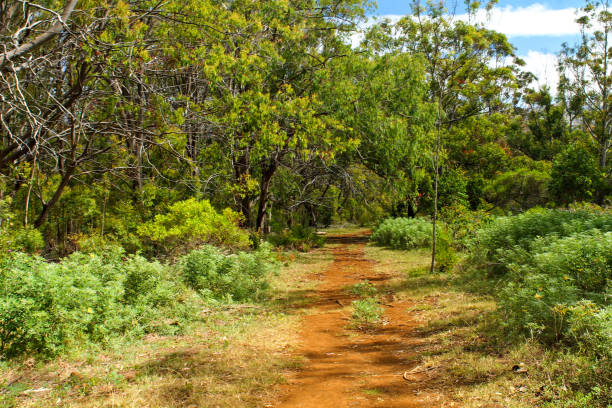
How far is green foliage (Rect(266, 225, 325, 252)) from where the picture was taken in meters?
19.4

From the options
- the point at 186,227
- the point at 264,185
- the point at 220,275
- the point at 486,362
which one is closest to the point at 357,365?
the point at 486,362

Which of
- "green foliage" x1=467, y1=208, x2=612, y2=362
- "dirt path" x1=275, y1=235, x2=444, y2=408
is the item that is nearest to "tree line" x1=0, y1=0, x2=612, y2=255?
"dirt path" x1=275, y1=235, x2=444, y2=408

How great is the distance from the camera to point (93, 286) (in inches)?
227

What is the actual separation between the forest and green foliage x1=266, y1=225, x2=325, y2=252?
14cm

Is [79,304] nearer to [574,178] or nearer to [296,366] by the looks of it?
[296,366]

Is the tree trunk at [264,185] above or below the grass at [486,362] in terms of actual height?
above

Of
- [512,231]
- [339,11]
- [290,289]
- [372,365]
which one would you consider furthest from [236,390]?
[339,11]

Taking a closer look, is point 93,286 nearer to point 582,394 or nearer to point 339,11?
point 582,394

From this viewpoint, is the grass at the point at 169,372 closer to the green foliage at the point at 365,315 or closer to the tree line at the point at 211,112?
the green foliage at the point at 365,315

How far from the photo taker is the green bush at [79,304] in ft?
16.1

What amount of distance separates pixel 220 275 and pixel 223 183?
648 centimetres

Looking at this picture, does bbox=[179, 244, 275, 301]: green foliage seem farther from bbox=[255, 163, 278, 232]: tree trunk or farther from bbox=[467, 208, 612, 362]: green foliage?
bbox=[255, 163, 278, 232]: tree trunk

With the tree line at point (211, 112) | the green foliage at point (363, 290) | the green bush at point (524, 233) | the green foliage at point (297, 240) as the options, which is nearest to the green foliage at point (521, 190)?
the tree line at point (211, 112)

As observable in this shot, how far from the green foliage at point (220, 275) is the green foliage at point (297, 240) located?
8943 mm
